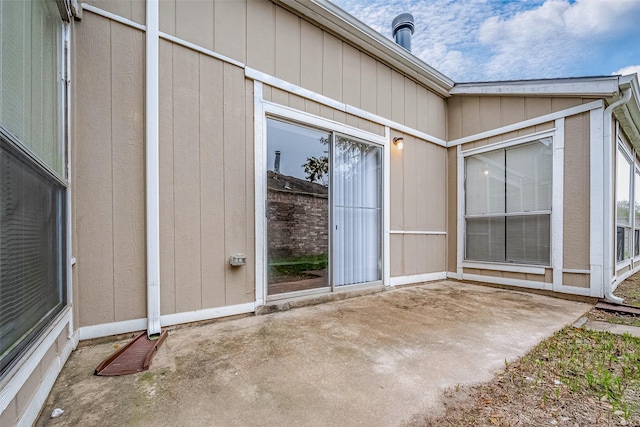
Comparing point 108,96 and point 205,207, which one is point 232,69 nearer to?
point 108,96

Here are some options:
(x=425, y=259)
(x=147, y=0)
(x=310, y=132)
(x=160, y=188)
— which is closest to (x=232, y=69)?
(x=147, y=0)

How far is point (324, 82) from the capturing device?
3.43 metres

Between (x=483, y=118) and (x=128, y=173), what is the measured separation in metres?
5.06

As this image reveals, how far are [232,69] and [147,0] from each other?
0.83m

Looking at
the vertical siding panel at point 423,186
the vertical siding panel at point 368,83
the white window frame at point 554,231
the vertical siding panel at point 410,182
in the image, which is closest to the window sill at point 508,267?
the white window frame at point 554,231

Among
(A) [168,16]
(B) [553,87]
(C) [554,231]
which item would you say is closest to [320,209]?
(A) [168,16]

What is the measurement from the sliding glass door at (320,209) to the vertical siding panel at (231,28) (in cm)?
76

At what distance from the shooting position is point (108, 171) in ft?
7.14

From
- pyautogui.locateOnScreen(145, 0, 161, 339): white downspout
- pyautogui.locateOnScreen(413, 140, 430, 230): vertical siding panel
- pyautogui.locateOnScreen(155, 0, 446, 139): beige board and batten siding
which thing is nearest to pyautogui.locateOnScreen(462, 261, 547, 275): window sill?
pyautogui.locateOnScreen(413, 140, 430, 230): vertical siding panel

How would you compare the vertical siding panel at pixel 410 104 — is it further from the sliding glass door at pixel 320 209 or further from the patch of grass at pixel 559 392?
the patch of grass at pixel 559 392

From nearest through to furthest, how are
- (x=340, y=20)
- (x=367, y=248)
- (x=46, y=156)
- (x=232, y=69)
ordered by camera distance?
(x=46, y=156)
(x=232, y=69)
(x=340, y=20)
(x=367, y=248)

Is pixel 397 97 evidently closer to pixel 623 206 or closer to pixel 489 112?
pixel 489 112

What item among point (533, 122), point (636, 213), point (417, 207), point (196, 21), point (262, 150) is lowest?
point (636, 213)

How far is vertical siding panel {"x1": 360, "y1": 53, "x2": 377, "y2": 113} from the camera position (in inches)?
151
